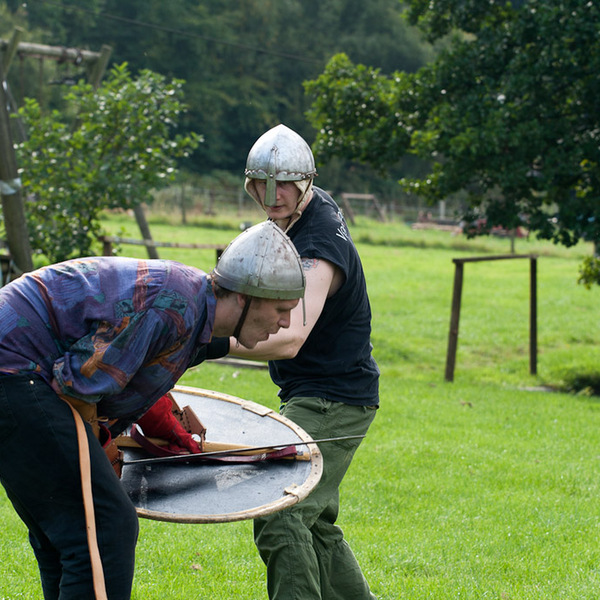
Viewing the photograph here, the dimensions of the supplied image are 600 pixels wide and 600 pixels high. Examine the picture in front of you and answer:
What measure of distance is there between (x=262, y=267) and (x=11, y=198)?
6.28 m

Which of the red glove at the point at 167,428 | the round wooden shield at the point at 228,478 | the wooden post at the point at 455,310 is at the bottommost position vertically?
the wooden post at the point at 455,310

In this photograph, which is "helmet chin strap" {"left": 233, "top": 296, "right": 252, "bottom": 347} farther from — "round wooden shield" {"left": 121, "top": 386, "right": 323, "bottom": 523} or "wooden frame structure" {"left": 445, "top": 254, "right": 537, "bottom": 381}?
"wooden frame structure" {"left": 445, "top": 254, "right": 537, "bottom": 381}

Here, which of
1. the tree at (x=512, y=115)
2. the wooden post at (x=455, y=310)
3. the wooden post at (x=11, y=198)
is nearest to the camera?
the wooden post at (x=11, y=198)

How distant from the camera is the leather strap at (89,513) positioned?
7.78ft

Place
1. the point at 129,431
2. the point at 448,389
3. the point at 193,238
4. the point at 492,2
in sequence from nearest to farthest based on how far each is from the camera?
1. the point at 129,431
2. the point at 448,389
3. the point at 492,2
4. the point at 193,238

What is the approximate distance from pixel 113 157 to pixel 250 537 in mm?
6688

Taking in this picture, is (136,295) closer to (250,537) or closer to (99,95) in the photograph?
(250,537)

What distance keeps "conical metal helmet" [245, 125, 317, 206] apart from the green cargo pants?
918mm

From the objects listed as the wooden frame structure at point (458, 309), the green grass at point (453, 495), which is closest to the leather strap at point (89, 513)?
the green grass at point (453, 495)

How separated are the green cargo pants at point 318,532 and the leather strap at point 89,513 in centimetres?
89

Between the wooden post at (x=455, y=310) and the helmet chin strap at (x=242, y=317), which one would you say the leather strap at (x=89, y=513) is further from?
the wooden post at (x=455, y=310)

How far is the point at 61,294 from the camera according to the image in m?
2.42

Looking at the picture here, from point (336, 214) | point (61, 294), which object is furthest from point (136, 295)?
point (336, 214)

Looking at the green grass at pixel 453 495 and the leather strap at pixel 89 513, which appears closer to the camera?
the leather strap at pixel 89 513
